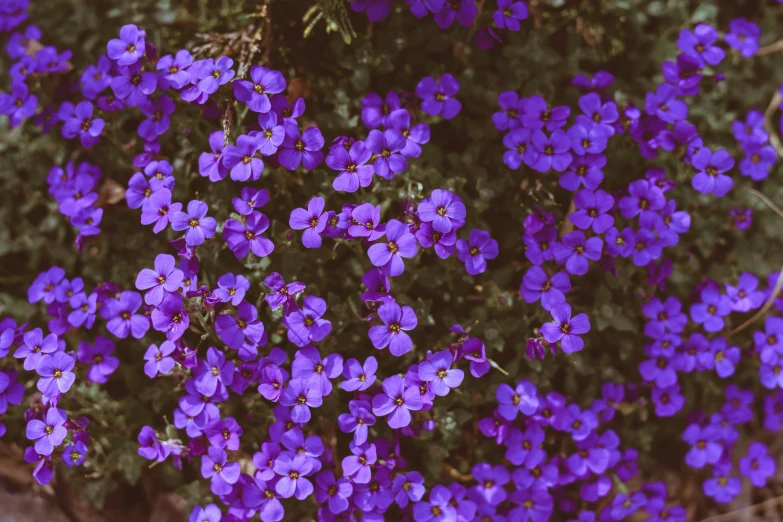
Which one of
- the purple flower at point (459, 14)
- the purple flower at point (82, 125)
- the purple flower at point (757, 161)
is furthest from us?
the purple flower at point (757, 161)

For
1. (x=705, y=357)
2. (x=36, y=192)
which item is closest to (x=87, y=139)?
(x=36, y=192)

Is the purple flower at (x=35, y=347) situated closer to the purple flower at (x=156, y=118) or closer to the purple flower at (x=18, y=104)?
the purple flower at (x=156, y=118)

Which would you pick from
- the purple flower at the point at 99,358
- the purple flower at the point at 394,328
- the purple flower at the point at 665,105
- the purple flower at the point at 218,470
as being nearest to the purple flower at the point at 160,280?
the purple flower at the point at 99,358

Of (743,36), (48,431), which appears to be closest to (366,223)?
(48,431)

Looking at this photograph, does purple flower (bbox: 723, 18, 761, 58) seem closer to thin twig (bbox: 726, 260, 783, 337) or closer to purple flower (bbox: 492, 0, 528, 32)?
thin twig (bbox: 726, 260, 783, 337)

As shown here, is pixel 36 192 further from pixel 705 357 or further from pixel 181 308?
pixel 705 357

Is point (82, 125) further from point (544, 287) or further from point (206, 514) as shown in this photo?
point (544, 287)
